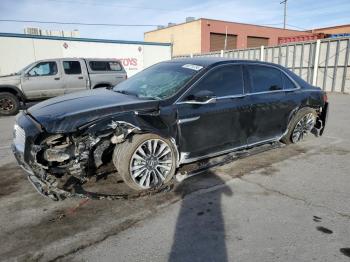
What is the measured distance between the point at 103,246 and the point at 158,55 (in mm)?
20456

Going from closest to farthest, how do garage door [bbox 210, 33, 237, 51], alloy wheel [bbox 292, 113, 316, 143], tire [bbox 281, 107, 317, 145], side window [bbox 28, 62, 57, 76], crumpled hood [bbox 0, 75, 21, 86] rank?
tire [bbox 281, 107, 317, 145] < alloy wheel [bbox 292, 113, 316, 143] < crumpled hood [bbox 0, 75, 21, 86] < side window [bbox 28, 62, 57, 76] < garage door [bbox 210, 33, 237, 51]

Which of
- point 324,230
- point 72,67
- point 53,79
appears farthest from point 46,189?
point 72,67

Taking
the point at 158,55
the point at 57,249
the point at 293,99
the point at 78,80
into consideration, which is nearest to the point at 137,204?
the point at 57,249

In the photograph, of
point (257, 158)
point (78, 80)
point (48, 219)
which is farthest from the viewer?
point (78, 80)

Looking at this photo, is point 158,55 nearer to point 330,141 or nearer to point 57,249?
point 330,141

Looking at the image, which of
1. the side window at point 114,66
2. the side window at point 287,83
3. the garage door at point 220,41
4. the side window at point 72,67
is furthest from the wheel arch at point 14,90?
the garage door at point 220,41

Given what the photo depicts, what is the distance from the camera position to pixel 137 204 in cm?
352

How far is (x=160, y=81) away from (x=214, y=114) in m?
0.94

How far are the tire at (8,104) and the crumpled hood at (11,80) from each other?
0.39 m

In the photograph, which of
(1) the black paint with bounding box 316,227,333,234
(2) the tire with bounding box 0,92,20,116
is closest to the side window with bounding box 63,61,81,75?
(2) the tire with bounding box 0,92,20,116

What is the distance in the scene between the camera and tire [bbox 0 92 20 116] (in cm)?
1016

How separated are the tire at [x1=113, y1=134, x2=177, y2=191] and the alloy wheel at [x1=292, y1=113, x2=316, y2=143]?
285 cm

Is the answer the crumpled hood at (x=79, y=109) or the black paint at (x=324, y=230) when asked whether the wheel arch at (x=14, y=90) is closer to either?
the crumpled hood at (x=79, y=109)

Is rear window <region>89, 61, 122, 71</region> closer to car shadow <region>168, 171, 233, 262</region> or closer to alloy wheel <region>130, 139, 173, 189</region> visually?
alloy wheel <region>130, 139, 173, 189</region>
